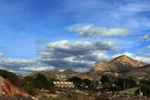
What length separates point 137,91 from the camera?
79688mm

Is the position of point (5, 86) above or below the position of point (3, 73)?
below

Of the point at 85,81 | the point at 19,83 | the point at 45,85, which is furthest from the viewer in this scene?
the point at 85,81

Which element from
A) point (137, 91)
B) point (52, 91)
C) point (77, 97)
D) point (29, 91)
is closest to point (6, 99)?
point (77, 97)

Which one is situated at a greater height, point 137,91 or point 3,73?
point 3,73

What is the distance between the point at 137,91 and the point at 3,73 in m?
54.6

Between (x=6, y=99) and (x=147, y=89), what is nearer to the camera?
(x=6, y=99)

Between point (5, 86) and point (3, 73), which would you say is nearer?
point (5, 86)

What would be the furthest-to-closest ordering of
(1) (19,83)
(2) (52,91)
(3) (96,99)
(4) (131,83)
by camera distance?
(4) (131,83), (2) (52,91), (1) (19,83), (3) (96,99)

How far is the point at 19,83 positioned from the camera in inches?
2079

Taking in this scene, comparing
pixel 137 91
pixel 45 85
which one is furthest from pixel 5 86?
pixel 137 91

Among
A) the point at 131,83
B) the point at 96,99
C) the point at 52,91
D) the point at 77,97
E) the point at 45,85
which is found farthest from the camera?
the point at 131,83

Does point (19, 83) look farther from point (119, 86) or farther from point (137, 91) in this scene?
point (119, 86)

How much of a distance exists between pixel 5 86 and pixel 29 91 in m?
7.87

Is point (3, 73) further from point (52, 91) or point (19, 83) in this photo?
point (52, 91)
